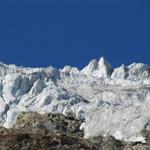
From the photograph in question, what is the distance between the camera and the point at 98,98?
184750mm

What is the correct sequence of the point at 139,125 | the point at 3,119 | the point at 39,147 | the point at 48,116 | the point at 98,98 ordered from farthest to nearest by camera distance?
the point at 98,98 → the point at 3,119 → the point at 139,125 → the point at 48,116 → the point at 39,147

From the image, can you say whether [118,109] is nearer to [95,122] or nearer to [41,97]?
[95,122]

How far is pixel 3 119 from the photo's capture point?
160875mm

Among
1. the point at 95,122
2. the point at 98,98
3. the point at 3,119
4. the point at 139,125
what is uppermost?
the point at 98,98

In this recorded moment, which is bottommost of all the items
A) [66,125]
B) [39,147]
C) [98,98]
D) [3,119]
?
[39,147]

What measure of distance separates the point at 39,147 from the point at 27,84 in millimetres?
170719

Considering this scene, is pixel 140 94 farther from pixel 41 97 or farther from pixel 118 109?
pixel 118 109

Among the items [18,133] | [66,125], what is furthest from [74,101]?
[18,133]

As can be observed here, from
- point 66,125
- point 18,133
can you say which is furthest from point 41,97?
point 18,133

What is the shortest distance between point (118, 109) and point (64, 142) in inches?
3873

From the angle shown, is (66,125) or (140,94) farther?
(140,94)

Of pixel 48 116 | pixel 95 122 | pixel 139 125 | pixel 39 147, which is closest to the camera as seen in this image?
pixel 39 147

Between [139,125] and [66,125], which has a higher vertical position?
[139,125]

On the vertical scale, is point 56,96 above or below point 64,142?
above
